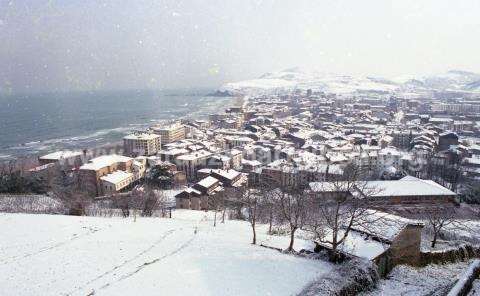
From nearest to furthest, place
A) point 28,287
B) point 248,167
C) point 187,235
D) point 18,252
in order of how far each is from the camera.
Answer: point 28,287 → point 18,252 → point 187,235 → point 248,167

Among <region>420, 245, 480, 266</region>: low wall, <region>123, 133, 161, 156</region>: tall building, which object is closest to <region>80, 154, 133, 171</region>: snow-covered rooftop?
<region>123, 133, 161, 156</region>: tall building

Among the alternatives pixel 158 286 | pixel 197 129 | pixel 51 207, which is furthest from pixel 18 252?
pixel 197 129

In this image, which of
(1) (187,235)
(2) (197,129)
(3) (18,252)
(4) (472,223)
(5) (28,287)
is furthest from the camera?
(2) (197,129)

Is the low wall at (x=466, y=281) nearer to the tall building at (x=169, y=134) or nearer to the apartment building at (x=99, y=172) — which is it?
the apartment building at (x=99, y=172)

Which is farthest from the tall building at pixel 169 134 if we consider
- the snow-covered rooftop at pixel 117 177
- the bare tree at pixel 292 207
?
the bare tree at pixel 292 207

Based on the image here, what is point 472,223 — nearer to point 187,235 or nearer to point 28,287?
point 187,235

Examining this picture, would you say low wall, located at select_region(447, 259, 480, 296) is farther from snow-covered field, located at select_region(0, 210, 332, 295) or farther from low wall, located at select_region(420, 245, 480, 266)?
snow-covered field, located at select_region(0, 210, 332, 295)

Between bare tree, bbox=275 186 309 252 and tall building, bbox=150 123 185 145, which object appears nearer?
bare tree, bbox=275 186 309 252
